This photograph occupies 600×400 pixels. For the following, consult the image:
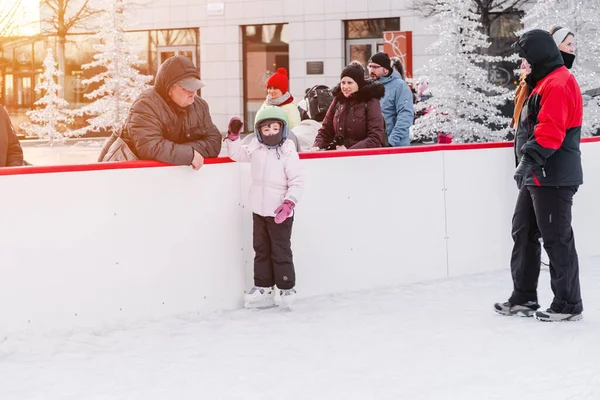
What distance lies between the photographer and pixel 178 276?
235 inches

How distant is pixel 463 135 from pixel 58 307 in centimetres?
1218

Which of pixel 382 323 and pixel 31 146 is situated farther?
pixel 31 146

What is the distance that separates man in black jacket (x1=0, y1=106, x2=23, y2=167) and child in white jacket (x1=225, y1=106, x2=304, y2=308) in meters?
1.45

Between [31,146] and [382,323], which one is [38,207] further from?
[31,146]

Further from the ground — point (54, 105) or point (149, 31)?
point (149, 31)

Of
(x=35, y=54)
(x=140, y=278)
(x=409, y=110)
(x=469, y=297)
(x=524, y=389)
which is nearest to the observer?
(x=524, y=389)

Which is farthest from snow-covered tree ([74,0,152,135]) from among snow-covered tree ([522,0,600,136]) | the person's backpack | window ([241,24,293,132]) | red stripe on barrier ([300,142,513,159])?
Answer: red stripe on barrier ([300,142,513,159])

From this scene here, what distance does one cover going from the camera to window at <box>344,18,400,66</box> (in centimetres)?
2600

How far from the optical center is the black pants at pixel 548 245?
219 inches

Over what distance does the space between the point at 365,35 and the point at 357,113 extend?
19.4m

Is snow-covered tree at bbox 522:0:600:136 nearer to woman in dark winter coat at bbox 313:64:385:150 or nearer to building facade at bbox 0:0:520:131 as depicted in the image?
building facade at bbox 0:0:520:131

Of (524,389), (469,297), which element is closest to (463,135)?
(469,297)

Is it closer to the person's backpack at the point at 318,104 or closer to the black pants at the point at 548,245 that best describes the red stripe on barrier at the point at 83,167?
the black pants at the point at 548,245

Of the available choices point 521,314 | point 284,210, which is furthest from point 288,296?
point 521,314
